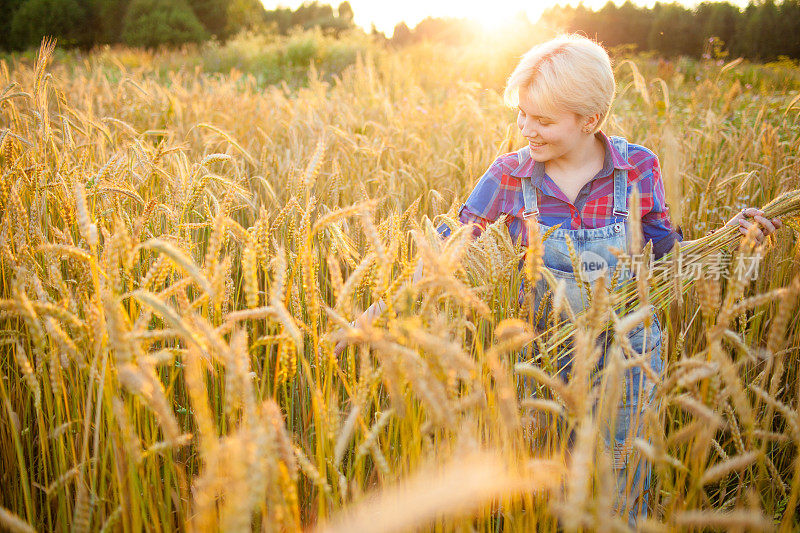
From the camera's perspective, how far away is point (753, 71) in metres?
9.57

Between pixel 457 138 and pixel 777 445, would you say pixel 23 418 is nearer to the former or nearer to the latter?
pixel 777 445

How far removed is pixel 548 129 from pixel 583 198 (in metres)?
0.26

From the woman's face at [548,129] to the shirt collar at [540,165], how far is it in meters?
0.05

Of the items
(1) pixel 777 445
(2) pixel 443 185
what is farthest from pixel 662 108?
(1) pixel 777 445

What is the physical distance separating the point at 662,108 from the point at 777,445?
3.31 meters

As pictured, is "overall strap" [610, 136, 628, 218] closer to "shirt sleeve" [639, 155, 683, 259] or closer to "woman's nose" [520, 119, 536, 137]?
"shirt sleeve" [639, 155, 683, 259]

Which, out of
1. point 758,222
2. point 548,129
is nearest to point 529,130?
point 548,129

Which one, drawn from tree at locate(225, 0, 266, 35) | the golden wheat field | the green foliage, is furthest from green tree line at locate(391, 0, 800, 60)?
the green foliage

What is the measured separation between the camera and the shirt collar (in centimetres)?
169

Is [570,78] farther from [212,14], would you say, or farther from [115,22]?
[115,22]

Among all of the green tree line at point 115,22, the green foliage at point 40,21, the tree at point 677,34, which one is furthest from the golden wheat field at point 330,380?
the tree at point 677,34

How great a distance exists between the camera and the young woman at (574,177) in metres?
1.62

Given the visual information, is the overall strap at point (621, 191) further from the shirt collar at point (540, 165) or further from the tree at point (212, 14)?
the tree at point (212, 14)

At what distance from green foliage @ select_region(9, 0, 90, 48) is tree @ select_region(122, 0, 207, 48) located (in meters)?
2.28
